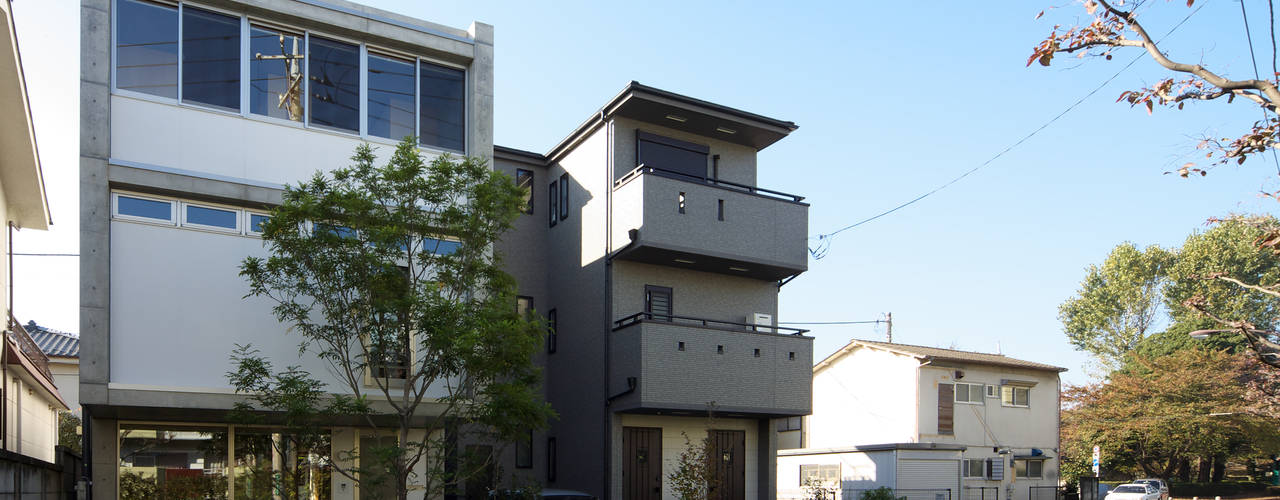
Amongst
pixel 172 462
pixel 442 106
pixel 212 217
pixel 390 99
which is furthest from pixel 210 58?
pixel 172 462

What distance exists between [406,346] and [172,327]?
383 cm

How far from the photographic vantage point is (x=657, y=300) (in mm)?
22141

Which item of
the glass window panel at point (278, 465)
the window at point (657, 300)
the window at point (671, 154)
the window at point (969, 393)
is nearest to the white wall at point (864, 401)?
the window at point (969, 393)

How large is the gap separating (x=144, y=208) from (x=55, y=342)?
22.2 m

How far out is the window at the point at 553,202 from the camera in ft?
79.9

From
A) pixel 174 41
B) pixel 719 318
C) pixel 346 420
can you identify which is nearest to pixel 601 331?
pixel 719 318

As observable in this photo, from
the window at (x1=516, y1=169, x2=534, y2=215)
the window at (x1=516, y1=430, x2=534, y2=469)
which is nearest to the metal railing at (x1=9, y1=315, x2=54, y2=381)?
the window at (x1=516, y1=430, x2=534, y2=469)

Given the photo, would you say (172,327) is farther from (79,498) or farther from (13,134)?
(13,134)

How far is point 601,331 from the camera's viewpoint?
2144cm

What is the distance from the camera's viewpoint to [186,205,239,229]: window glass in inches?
616

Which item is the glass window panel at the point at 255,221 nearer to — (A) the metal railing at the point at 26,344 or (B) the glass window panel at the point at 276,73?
(B) the glass window panel at the point at 276,73

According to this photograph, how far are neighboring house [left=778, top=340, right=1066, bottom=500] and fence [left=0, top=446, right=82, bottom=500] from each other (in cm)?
2159

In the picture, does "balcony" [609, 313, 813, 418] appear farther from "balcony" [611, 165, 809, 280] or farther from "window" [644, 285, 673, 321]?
"balcony" [611, 165, 809, 280]

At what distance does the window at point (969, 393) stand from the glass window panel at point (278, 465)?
25.7 meters
